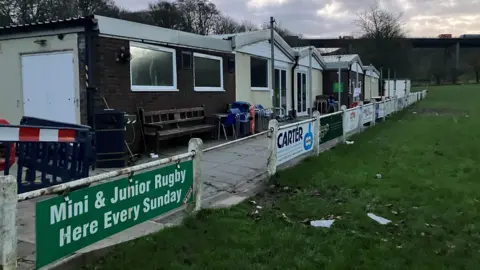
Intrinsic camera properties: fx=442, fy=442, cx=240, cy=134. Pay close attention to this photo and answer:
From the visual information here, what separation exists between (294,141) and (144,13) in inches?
1734

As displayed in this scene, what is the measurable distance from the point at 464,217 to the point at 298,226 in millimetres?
2112

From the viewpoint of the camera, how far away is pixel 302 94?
21078 mm

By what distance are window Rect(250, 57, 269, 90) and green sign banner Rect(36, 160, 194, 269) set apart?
11173 mm

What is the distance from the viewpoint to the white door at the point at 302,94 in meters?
20.7

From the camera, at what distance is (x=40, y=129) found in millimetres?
5074

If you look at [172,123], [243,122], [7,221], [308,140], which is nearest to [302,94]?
[243,122]

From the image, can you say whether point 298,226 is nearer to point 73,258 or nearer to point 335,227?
point 335,227

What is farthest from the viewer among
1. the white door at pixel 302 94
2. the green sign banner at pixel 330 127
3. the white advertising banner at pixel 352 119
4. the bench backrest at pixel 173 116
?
the white door at pixel 302 94

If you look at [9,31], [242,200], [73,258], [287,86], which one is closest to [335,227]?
[242,200]

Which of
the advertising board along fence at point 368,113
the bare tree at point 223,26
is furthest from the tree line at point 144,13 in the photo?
the advertising board along fence at point 368,113

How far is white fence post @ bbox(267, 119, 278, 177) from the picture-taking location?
24.4ft

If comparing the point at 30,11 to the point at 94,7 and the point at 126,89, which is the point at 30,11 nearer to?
the point at 94,7

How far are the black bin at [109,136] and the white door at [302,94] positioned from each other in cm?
1320

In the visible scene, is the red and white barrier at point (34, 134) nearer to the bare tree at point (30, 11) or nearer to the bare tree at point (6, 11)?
the bare tree at point (6, 11)
